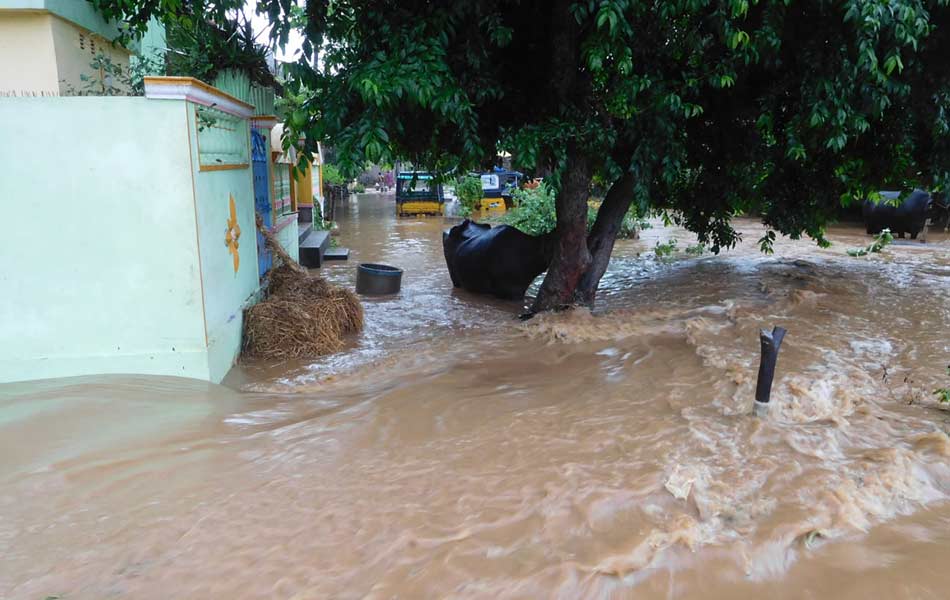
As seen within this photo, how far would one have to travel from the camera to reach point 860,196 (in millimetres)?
8844

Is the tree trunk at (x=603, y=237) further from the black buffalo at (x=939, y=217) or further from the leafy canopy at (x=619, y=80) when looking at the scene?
the black buffalo at (x=939, y=217)

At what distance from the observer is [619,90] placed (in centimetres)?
595

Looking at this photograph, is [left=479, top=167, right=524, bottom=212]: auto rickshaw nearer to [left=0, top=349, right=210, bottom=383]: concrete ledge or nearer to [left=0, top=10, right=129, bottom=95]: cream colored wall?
[left=0, top=10, right=129, bottom=95]: cream colored wall

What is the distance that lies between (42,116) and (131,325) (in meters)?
1.56

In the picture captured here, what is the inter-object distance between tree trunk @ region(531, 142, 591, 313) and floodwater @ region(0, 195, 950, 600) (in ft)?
5.68

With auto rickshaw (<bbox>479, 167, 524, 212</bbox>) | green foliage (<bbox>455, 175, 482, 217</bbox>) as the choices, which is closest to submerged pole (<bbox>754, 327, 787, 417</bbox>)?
green foliage (<bbox>455, 175, 482, 217</bbox>)

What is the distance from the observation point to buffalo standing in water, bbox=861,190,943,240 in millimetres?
14820

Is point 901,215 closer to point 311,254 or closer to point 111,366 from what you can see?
point 311,254

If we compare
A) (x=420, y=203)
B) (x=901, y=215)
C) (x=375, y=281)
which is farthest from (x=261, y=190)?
(x=420, y=203)

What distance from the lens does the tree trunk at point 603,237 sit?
26.8 feet

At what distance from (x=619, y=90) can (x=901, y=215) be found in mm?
12620

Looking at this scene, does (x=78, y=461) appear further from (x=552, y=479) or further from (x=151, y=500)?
(x=552, y=479)

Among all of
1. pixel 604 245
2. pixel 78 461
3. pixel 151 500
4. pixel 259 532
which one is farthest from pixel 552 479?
pixel 604 245

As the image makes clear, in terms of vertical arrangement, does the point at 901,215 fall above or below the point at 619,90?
below
